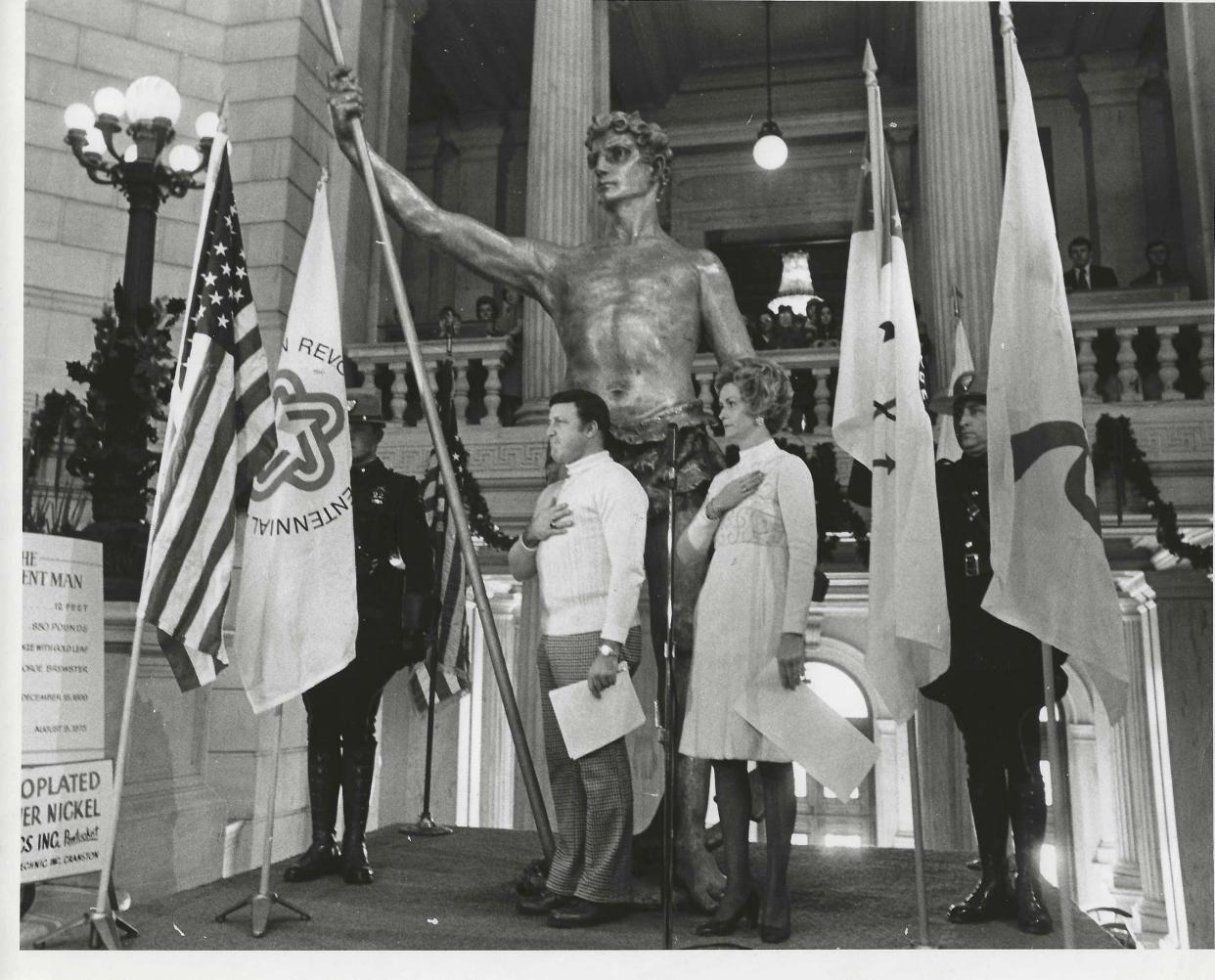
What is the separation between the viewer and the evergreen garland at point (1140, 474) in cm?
703

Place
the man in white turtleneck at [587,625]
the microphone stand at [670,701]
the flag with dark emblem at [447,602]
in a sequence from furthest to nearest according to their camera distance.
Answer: the flag with dark emblem at [447,602] < the man in white turtleneck at [587,625] < the microphone stand at [670,701]

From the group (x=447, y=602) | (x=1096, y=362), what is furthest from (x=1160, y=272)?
(x=447, y=602)

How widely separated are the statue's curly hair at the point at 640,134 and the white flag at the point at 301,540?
1.21 metres

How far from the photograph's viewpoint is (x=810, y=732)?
10.2 feet

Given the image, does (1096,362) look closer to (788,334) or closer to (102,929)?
(788,334)

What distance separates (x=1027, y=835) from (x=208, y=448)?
9.97 ft

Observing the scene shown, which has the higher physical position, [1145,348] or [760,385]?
[1145,348]

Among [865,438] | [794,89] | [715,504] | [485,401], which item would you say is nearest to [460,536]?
[715,504]

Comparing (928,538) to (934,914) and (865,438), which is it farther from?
(934,914)

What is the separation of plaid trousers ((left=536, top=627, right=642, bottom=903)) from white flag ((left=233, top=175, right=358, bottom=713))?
832 millimetres

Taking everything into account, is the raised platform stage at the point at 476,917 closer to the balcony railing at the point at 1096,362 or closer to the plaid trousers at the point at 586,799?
the plaid trousers at the point at 586,799

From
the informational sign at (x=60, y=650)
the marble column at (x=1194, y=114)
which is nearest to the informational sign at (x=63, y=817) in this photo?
the informational sign at (x=60, y=650)

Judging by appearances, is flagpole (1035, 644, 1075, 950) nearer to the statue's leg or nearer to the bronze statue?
the statue's leg

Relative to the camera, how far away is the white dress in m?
3.21
